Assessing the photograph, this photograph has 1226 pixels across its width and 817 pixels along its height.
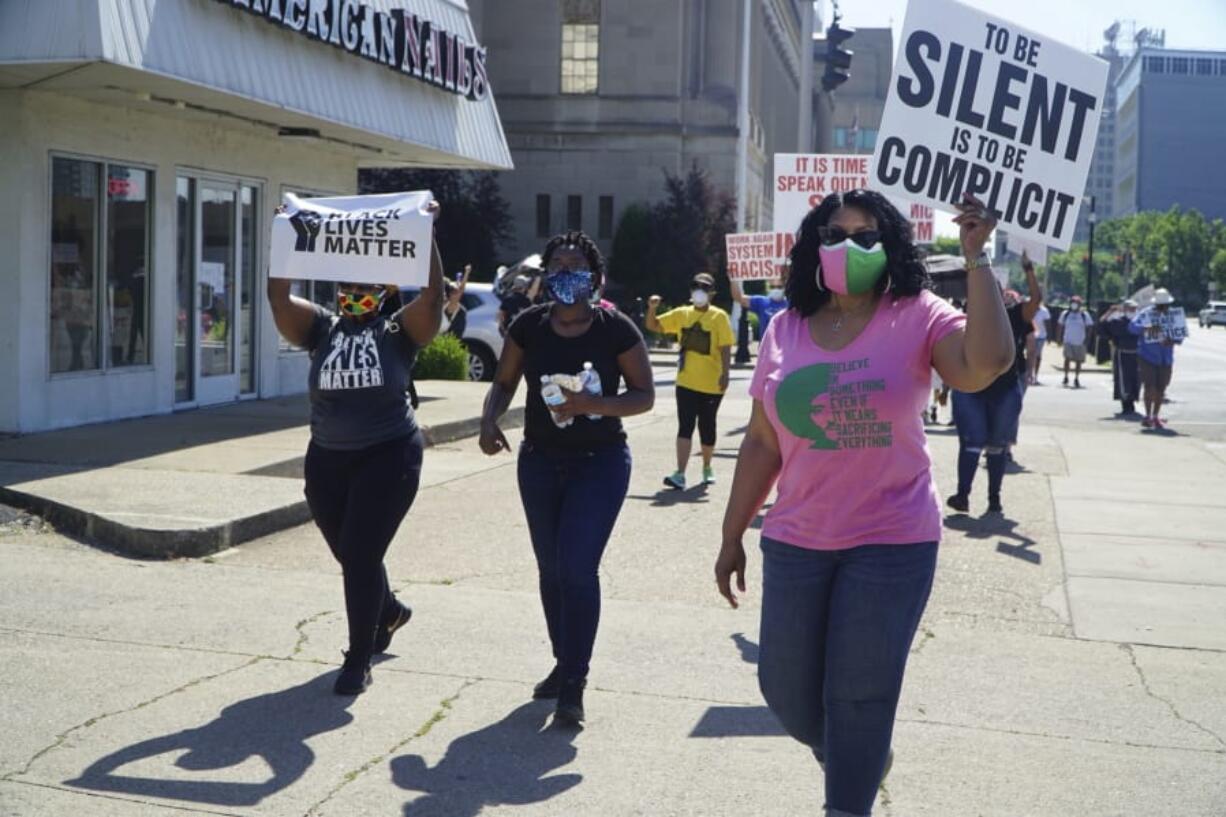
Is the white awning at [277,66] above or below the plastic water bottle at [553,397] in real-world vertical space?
above

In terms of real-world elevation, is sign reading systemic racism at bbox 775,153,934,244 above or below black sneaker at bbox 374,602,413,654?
above

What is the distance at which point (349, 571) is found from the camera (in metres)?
6.48

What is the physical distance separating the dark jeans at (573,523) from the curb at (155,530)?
3.76 meters

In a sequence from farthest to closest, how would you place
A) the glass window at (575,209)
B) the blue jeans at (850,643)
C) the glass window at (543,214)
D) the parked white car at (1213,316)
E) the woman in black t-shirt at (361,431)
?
1. the parked white car at (1213,316)
2. the glass window at (543,214)
3. the glass window at (575,209)
4. the woman in black t-shirt at (361,431)
5. the blue jeans at (850,643)

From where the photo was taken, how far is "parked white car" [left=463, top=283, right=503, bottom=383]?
79.7 feet

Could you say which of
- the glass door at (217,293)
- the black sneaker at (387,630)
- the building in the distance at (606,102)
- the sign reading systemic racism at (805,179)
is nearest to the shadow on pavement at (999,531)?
the black sneaker at (387,630)

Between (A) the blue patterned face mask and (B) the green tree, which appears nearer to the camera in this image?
(A) the blue patterned face mask

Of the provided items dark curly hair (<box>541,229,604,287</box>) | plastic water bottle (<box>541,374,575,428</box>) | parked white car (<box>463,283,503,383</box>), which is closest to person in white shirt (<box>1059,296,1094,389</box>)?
parked white car (<box>463,283,503,383</box>)

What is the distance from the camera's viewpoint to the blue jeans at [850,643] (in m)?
4.11

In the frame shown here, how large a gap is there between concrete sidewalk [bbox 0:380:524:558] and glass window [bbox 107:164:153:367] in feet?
2.54

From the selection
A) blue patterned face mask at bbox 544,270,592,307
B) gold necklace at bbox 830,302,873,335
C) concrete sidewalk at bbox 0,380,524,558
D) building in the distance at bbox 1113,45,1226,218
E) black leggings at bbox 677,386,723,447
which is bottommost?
concrete sidewalk at bbox 0,380,524,558

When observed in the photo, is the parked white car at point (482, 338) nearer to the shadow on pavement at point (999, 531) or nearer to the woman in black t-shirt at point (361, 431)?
the shadow on pavement at point (999, 531)

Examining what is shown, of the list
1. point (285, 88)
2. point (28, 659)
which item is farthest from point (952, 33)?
point (285, 88)

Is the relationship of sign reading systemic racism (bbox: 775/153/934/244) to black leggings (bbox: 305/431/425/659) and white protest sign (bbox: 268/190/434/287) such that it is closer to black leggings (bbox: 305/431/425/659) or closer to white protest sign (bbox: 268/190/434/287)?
white protest sign (bbox: 268/190/434/287)
